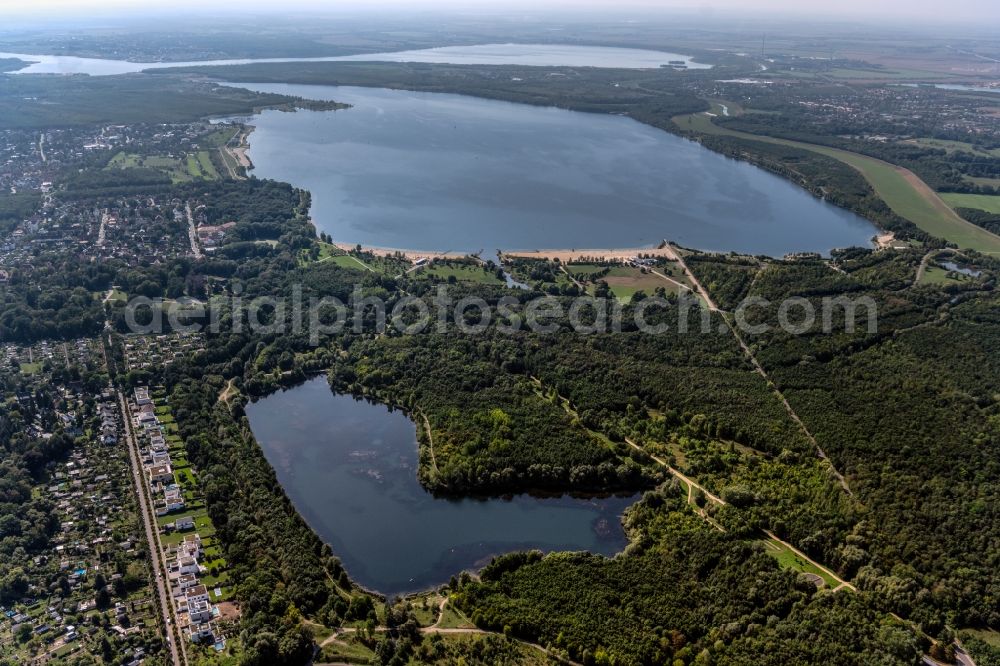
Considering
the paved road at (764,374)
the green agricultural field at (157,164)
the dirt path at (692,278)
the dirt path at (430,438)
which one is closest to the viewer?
the paved road at (764,374)

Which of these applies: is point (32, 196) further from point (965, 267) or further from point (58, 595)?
point (965, 267)

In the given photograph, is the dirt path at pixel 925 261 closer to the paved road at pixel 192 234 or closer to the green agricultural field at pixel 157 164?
the paved road at pixel 192 234

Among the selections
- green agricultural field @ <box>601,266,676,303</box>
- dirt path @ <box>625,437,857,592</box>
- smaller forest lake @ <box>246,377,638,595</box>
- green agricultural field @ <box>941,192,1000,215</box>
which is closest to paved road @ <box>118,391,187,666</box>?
smaller forest lake @ <box>246,377,638,595</box>

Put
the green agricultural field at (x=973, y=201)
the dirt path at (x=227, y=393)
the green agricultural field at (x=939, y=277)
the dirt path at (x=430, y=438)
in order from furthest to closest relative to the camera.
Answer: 1. the green agricultural field at (x=973, y=201)
2. the green agricultural field at (x=939, y=277)
3. the dirt path at (x=227, y=393)
4. the dirt path at (x=430, y=438)

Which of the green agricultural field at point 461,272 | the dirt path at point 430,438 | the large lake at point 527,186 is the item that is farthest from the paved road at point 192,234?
the dirt path at point 430,438

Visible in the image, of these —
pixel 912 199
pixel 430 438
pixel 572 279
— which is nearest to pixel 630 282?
pixel 572 279

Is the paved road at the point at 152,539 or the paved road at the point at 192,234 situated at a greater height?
the paved road at the point at 192,234

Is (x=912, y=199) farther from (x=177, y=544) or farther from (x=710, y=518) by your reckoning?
(x=177, y=544)
